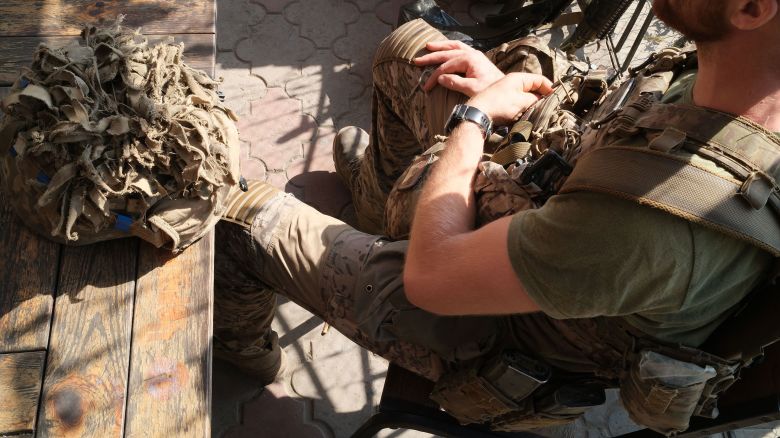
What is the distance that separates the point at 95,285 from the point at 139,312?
0.11 m

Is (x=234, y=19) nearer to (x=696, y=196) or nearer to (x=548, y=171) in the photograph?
(x=548, y=171)

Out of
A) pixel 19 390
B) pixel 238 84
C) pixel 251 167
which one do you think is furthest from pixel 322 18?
pixel 19 390

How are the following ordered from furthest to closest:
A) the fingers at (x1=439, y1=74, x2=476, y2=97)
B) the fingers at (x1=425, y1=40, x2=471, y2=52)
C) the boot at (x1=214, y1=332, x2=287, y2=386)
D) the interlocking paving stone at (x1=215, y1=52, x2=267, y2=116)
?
the interlocking paving stone at (x1=215, y1=52, x2=267, y2=116)
the boot at (x1=214, y1=332, x2=287, y2=386)
the fingers at (x1=425, y1=40, x2=471, y2=52)
the fingers at (x1=439, y1=74, x2=476, y2=97)

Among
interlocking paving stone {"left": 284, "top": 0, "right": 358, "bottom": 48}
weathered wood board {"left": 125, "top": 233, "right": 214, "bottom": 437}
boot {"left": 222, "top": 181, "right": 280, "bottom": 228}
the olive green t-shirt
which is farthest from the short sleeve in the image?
interlocking paving stone {"left": 284, "top": 0, "right": 358, "bottom": 48}

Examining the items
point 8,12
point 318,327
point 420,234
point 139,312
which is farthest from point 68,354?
point 318,327

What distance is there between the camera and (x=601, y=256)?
1.01m

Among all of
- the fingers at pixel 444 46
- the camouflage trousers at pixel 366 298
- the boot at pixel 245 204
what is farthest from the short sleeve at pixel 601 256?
the fingers at pixel 444 46

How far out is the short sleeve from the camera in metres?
0.99

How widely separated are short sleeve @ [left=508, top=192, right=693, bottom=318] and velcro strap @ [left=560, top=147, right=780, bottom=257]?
24 mm

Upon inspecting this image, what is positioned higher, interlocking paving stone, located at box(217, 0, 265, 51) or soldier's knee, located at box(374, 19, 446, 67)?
soldier's knee, located at box(374, 19, 446, 67)

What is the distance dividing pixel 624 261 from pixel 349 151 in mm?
1603

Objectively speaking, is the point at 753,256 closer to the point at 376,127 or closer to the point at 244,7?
the point at 376,127

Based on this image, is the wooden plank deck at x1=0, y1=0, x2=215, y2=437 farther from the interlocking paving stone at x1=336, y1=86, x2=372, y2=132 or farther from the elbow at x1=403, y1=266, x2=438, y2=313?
the interlocking paving stone at x1=336, y1=86, x2=372, y2=132

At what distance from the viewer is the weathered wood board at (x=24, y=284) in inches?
48.3
